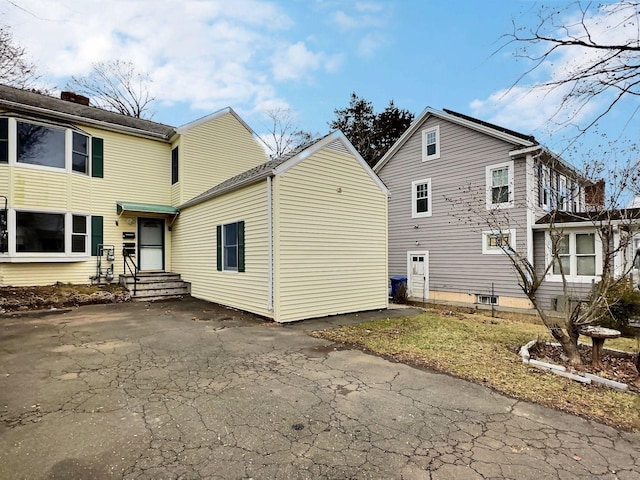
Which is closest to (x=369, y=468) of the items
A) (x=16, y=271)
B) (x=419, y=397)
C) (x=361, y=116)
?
(x=419, y=397)

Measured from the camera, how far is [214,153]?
14547 millimetres

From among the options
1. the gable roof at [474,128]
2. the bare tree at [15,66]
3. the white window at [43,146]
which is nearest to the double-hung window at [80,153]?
the white window at [43,146]

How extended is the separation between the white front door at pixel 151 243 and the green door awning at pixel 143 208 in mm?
753

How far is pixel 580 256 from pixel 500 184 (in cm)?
371

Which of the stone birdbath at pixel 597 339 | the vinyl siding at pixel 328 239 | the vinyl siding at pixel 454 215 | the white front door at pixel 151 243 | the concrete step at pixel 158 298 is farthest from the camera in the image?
the white front door at pixel 151 243

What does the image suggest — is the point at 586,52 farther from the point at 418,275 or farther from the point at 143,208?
the point at 418,275

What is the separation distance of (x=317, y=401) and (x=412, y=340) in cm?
341

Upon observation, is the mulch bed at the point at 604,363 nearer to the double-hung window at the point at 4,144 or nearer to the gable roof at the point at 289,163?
the gable roof at the point at 289,163

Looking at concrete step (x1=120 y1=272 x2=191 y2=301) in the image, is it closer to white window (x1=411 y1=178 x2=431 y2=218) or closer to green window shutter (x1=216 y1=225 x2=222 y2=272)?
green window shutter (x1=216 y1=225 x2=222 y2=272)

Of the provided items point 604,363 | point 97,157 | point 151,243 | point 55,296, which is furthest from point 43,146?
point 604,363

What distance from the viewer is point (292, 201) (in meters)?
8.46

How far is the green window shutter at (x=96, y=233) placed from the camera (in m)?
12.2

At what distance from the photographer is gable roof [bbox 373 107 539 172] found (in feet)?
41.0

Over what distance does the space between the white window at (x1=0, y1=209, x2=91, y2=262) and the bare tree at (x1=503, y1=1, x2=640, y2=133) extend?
44.2 ft
